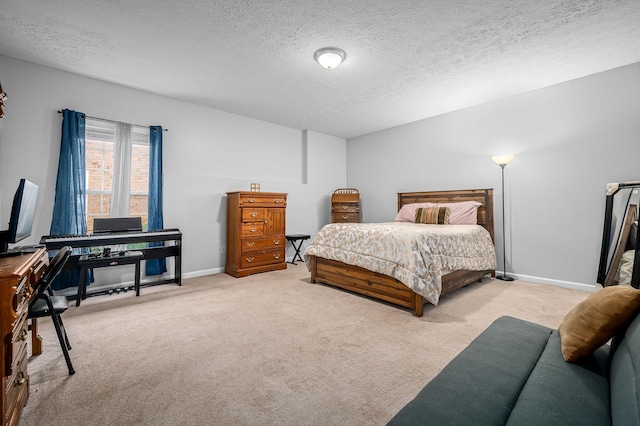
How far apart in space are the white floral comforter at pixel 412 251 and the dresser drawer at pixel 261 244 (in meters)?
1.00

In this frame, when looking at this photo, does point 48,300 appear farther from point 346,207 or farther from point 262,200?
point 346,207

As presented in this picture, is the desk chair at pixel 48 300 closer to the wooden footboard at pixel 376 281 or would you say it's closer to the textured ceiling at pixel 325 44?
the textured ceiling at pixel 325 44

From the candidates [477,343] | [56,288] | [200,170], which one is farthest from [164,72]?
[477,343]

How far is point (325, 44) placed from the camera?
2.76 metres

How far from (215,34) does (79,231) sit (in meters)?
2.81

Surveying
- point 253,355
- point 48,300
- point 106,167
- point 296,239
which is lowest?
point 253,355

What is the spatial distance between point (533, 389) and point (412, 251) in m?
1.82

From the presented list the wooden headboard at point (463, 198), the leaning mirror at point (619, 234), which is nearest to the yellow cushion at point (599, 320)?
the leaning mirror at point (619, 234)

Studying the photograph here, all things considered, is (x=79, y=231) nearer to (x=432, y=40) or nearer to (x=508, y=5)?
(x=432, y=40)

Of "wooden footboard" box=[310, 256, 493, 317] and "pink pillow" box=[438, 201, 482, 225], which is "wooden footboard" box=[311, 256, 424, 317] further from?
"pink pillow" box=[438, 201, 482, 225]

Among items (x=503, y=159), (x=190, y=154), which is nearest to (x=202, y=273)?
(x=190, y=154)

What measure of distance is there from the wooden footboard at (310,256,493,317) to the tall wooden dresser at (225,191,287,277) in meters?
1.07

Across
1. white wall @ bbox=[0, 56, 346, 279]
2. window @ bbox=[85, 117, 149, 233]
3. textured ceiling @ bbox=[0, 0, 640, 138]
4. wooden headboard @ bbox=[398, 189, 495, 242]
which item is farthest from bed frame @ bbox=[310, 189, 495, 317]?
window @ bbox=[85, 117, 149, 233]

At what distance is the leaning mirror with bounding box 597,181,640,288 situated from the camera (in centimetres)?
295
